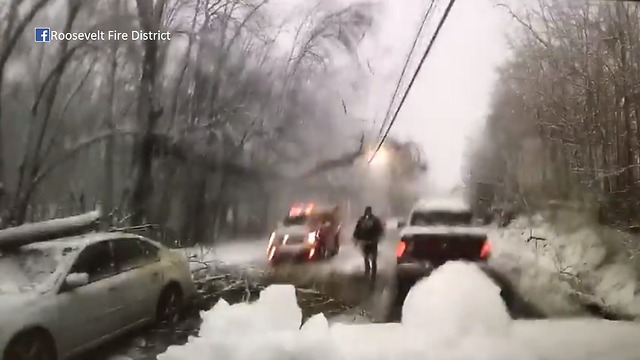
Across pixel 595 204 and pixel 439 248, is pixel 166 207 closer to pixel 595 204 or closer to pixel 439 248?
pixel 439 248

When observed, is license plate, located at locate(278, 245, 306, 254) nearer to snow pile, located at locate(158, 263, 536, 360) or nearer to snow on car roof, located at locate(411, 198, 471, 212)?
snow pile, located at locate(158, 263, 536, 360)

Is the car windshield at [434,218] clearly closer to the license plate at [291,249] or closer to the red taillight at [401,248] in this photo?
the red taillight at [401,248]

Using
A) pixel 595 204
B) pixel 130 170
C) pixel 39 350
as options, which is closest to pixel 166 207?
pixel 130 170

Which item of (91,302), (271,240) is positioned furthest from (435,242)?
(91,302)

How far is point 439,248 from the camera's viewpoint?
2.71 meters

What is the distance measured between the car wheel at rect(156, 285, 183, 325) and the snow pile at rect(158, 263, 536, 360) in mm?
108

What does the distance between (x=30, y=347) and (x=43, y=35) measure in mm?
1162

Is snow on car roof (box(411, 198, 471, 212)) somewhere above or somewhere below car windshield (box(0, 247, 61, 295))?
above

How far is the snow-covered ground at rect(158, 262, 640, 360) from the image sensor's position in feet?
7.95

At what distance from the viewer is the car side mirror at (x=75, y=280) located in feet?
7.12

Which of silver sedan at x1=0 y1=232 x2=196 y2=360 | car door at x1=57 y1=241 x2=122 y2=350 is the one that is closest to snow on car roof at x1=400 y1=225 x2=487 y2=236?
silver sedan at x1=0 y1=232 x2=196 y2=360

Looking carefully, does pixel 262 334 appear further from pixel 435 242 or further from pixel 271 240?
pixel 435 242

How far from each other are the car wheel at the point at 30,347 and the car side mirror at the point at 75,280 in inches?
7.3

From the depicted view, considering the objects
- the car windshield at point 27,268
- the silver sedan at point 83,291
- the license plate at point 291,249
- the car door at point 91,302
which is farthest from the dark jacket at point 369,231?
the car windshield at point 27,268
